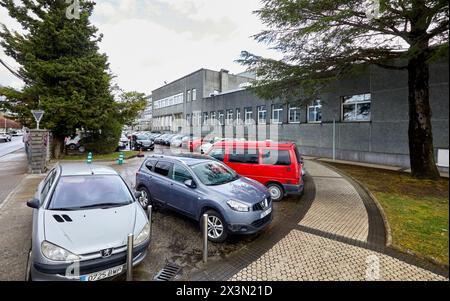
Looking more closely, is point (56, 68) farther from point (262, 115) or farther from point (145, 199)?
point (262, 115)

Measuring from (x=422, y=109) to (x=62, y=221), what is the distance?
42.1ft

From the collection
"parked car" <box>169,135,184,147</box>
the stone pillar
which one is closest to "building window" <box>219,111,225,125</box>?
"parked car" <box>169,135,184,147</box>

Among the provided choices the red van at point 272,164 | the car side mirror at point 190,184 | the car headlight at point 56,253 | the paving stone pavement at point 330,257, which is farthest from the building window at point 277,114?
the car headlight at point 56,253

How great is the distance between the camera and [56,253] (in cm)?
283

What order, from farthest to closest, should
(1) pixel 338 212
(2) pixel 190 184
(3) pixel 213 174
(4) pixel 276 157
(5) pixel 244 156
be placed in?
(5) pixel 244 156, (4) pixel 276 157, (1) pixel 338 212, (3) pixel 213 174, (2) pixel 190 184

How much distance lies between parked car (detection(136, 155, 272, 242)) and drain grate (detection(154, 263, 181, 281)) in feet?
3.53

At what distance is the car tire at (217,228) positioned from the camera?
14.4 ft

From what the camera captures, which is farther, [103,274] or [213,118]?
[213,118]

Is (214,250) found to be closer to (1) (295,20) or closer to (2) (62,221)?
(2) (62,221)

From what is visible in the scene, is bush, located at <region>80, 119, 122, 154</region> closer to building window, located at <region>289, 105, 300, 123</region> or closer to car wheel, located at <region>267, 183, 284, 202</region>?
building window, located at <region>289, 105, 300, 123</region>

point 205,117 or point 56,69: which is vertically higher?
point 56,69

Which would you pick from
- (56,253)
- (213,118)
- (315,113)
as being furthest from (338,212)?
(213,118)

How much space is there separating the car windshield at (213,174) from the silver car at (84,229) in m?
1.48

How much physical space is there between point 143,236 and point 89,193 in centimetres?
139
